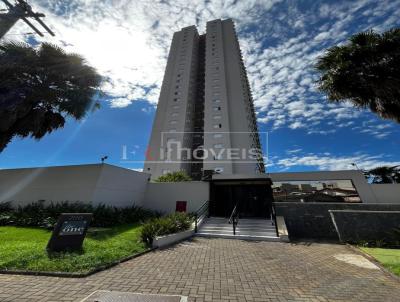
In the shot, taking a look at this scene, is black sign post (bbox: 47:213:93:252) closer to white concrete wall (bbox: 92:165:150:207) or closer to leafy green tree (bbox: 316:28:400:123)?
white concrete wall (bbox: 92:165:150:207)

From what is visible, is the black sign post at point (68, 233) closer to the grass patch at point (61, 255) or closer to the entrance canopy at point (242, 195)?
the grass patch at point (61, 255)

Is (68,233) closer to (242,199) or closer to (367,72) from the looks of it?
(242,199)

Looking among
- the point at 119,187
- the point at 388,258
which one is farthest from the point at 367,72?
the point at 119,187

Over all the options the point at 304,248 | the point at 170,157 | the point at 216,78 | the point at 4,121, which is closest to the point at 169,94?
the point at 216,78

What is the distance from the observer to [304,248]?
27.3 feet

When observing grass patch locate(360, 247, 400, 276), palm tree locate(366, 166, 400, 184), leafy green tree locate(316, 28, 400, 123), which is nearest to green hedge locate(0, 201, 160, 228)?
grass patch locate(360, 247, 400, 276)

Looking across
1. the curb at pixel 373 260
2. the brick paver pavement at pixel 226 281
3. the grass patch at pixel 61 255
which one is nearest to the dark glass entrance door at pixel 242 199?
the curb at pixel 373 260

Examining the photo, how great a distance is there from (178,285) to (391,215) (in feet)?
32.6

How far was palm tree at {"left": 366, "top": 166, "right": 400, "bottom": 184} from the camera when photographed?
20827 mm

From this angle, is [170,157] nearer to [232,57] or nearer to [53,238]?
[232,57]

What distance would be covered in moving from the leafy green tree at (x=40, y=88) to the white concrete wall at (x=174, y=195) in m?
7.89

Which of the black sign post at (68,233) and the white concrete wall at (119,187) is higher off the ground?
the white concrete wall at (119,187)

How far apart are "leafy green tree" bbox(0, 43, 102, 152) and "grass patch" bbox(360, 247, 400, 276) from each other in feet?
52.7

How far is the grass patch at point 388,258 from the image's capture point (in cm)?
540
